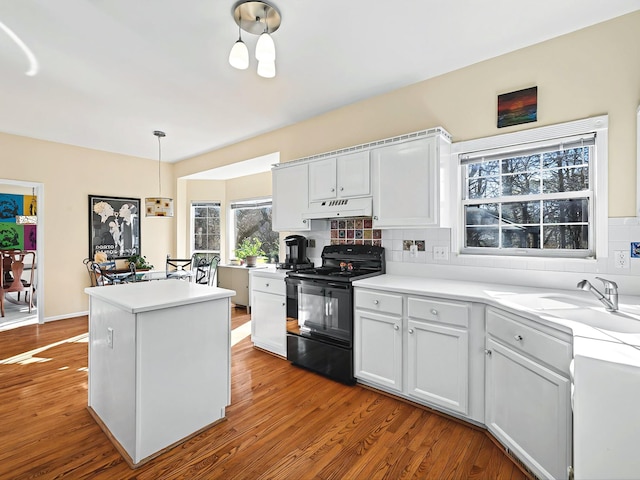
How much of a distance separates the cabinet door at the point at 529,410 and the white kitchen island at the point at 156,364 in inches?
67.5

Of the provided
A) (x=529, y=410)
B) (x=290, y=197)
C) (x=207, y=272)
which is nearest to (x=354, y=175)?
(x=290, y=197)

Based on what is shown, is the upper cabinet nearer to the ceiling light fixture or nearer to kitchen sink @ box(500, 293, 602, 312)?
the ceiling light fixture

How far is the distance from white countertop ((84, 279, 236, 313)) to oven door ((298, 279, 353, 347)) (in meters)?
0.92

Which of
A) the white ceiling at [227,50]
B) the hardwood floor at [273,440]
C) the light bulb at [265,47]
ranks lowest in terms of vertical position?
the hardwood floor at [273,440]

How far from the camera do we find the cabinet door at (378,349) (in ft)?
7.88

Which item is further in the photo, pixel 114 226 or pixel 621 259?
pixel 114 226

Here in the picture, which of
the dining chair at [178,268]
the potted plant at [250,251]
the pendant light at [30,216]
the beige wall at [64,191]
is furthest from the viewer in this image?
the potted plant at [250,251]

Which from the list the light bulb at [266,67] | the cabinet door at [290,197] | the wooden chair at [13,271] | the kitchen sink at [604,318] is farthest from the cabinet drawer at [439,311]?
the wooden chair at [13,271]

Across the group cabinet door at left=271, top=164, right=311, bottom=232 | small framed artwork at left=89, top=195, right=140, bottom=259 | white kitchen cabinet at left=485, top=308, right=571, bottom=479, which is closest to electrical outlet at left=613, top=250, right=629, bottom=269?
white kitchen cabinet at left=485, top=308, right=571, bottom=479

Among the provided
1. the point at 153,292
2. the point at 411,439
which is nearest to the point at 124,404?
the point at 153,292

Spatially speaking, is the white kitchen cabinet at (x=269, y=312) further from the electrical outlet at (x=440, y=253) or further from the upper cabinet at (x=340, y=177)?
the electrical outlet at (x=440, y=253)

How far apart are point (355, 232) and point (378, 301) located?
3.32 feet

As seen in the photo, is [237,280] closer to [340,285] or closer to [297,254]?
[297,254]

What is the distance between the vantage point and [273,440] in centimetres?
199
